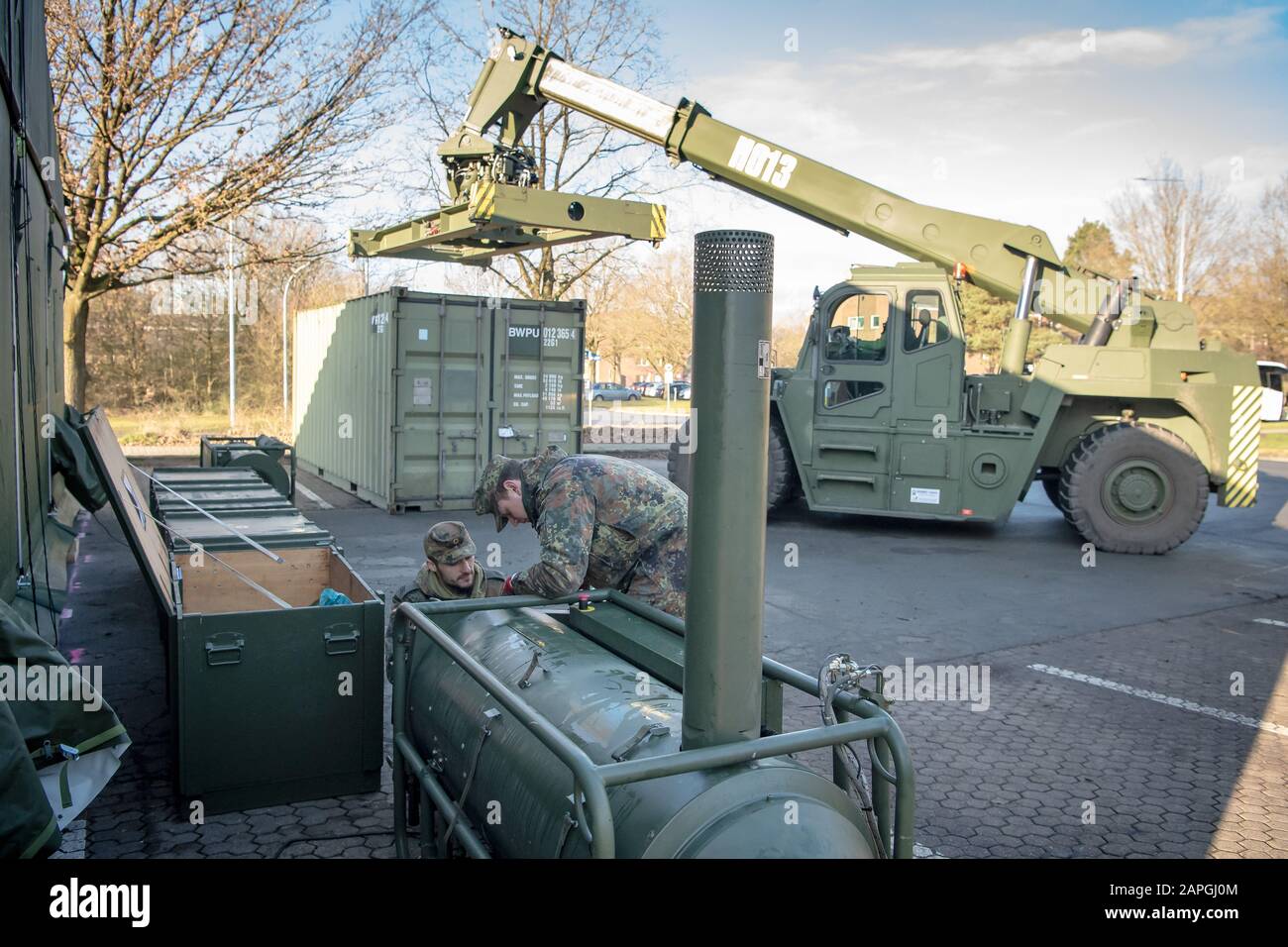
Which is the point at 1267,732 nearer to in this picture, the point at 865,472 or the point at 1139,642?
the point at 1139,642

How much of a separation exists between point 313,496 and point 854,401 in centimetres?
798

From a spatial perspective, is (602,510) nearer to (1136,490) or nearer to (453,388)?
(453,388)

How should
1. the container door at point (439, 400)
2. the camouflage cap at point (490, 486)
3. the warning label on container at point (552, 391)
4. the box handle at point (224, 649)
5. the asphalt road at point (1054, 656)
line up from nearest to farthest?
the box handle at point (224, 649), the camouflage cap at point (490, 486), the asphalt road at point (1054, 656), the container door at point (439, 400), the warning label on container at point (552, 391)

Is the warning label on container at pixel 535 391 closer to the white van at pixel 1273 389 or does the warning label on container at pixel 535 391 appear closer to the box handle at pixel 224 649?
the box handle at pixel 224 649

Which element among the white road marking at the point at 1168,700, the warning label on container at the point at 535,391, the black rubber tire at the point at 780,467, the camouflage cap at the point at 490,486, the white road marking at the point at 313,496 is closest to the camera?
the camouflage cap at the point at 490,486

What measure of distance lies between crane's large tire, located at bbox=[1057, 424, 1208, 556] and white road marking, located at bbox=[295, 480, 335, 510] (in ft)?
31.2

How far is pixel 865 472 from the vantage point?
38.9ft

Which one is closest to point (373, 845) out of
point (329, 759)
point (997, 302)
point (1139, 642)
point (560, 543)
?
point (329, 759)

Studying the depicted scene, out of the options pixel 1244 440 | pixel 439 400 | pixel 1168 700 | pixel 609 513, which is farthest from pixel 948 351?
pixel 609 513

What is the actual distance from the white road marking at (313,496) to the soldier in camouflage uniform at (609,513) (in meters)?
9.74

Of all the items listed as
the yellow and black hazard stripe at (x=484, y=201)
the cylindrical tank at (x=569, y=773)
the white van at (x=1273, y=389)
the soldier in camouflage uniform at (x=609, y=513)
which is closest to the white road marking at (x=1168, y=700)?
the soldier in camouflage uniform at (x=609, y=513)

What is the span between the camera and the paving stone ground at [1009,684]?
165 inches

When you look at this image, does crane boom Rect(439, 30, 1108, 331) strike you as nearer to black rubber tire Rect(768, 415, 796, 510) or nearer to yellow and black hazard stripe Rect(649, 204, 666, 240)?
yellow and black hazard stripe Rect(649, 204, 666, 240)

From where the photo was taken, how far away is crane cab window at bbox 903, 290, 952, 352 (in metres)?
11.4
